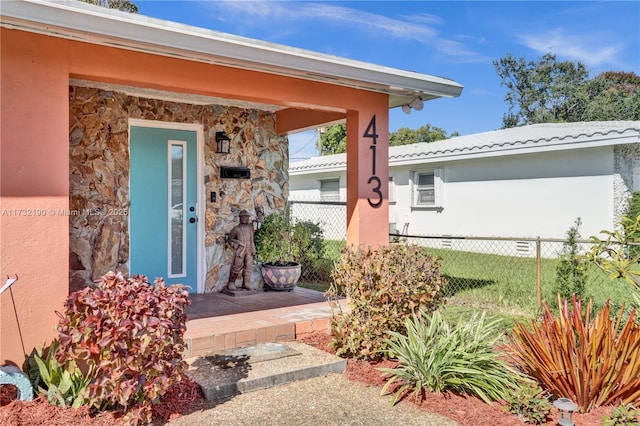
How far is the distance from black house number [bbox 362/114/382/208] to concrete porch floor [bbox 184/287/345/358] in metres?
1.34

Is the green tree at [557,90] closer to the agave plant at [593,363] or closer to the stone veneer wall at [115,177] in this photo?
the stone veneer wall at [115,177]

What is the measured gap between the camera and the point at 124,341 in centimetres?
325

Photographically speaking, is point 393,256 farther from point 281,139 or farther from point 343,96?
point 281,139

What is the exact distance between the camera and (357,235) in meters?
5.93

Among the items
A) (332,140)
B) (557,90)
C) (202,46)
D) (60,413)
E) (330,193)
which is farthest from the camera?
(332,140)

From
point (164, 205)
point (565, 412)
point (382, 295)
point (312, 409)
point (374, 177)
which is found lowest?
point (312, 409)

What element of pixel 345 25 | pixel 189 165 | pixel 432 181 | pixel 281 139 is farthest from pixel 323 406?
pixel 345 25

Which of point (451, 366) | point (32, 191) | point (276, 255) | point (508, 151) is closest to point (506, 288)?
point (276, 255)

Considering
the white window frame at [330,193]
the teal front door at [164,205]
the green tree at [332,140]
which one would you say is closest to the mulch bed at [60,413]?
the teal front door at [164,205]

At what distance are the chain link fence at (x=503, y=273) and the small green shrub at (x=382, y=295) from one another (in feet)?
2.14

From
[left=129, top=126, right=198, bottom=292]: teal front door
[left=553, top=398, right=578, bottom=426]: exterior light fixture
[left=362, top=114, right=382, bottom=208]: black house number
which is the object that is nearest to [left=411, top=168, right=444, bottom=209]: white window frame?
[left=362, top=114, right=382, bottom=208]: black house number

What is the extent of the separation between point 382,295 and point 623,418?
203 cm

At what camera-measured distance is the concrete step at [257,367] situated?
4.03 meters

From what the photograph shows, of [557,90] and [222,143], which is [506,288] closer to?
[222,143]
